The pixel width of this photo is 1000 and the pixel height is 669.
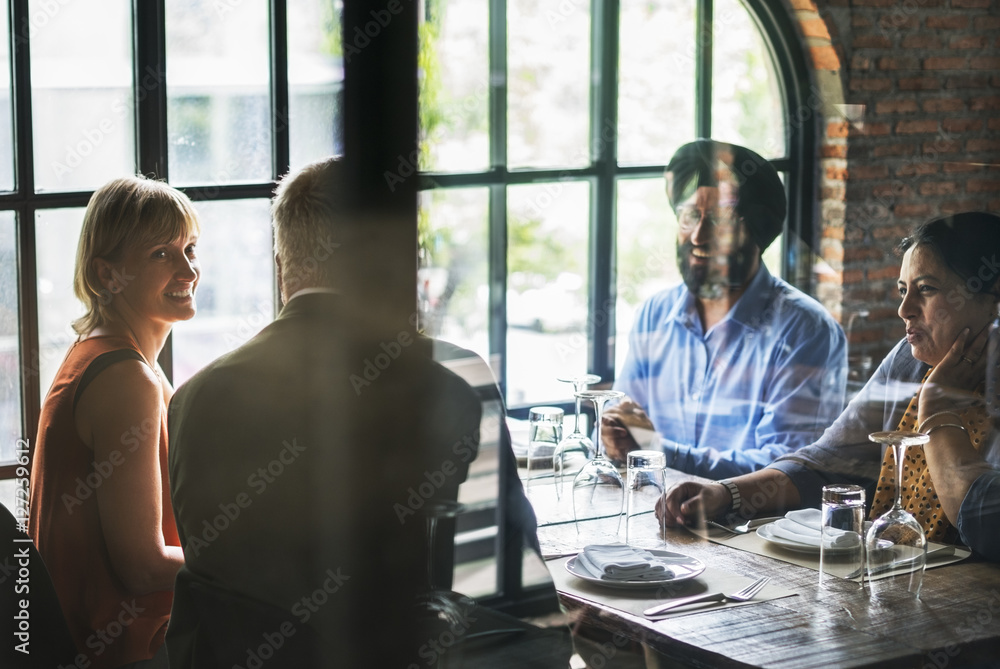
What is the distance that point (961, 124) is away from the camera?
9.28 feet

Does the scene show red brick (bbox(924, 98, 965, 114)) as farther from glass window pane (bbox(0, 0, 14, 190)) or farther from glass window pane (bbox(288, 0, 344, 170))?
glass window pane (bbox(0, 0, 14, 190))

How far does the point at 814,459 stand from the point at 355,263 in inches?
49.8

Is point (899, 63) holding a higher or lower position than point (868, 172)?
higher

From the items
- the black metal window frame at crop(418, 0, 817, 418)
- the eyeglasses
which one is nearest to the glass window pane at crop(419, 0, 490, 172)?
the black metal window frame at crop(418, 0, 817, 418)

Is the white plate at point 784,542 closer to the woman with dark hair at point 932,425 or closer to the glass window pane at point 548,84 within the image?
the woman with dark hair at point 932,425


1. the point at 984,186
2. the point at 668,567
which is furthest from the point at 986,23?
the point at 668,567

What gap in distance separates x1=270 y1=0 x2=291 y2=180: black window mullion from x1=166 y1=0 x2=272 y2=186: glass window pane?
0.02 metres

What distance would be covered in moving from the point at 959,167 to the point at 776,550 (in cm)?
161

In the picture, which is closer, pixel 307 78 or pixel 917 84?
pixel 307 78

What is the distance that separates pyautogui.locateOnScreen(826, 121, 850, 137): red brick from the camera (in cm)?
326

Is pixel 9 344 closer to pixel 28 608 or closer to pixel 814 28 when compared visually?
pixel 28 608

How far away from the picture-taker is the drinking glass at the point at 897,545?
4.23 ft

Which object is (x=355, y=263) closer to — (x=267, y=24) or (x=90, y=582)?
(x=90, y=582)

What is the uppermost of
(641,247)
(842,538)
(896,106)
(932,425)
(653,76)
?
(653,76)
